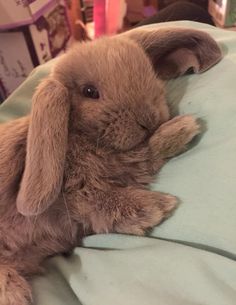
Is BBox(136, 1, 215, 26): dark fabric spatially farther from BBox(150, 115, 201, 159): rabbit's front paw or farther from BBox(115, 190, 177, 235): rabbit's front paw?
BBox(115, 190, 177, 235): rabbit's front paw

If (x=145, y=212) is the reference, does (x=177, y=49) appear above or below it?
above

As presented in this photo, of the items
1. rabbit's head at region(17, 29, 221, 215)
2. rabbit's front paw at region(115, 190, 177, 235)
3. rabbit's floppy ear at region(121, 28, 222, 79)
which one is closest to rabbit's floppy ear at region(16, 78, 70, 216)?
rabbit's head at region(17, 29, 221, 215)

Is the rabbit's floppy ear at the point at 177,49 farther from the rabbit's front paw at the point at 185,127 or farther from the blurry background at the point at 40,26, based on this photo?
the blurry background at the point at 40,26

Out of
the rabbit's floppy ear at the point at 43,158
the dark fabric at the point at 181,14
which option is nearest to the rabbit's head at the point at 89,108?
the rabbit's floppy ear at the point at 43,158

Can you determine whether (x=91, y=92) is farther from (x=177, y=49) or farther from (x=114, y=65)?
(x=177, y=49)

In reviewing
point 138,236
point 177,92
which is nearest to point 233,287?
point 138,236

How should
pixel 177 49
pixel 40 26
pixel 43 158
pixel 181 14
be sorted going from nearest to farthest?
Answer: pixel 43 158, pixel 177 49, pixel 181 14, pixel 40 26

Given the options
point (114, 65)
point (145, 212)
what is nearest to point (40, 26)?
point (114, 65)
